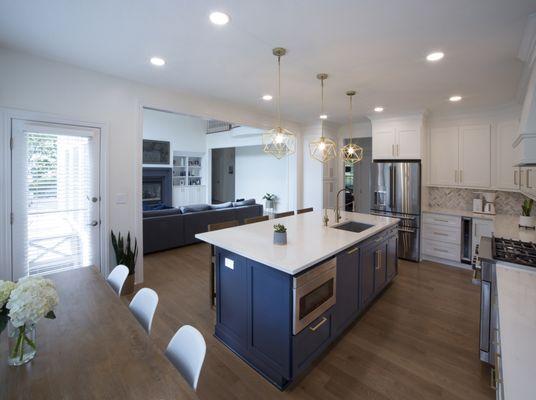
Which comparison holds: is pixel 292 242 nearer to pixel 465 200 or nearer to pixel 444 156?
pixel 444 156

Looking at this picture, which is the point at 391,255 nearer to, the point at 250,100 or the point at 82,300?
the point at 250,100

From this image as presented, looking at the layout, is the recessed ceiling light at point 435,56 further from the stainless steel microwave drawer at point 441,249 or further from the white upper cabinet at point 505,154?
the stainless steel microwave drawer at point 441,249

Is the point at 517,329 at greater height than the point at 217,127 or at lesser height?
lesser

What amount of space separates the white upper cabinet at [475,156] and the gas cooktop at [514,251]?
93.7 inches

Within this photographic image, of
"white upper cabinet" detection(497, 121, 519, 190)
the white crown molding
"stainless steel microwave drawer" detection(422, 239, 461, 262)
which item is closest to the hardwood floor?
"stainless steel microwave drawer" detection(422, 239, 461, 262)

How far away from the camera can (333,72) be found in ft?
9.95

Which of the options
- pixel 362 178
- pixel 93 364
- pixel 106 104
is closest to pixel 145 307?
pixel 93 364

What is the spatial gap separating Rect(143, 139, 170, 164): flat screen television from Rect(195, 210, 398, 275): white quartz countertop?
6510mm

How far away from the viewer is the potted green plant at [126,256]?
10.8 ft

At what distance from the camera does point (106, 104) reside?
321 centimetres

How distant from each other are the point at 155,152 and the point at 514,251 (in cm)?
867

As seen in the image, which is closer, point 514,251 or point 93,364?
point 93,364

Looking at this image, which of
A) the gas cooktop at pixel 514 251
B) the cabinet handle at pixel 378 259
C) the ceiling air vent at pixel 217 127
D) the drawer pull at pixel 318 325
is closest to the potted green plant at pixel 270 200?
the ceiling air vent at pixel 217 127

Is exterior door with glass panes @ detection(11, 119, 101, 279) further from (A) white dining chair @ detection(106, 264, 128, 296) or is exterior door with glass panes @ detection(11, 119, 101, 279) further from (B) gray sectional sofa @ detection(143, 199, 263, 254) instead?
(B) gray sectional sofa @ detection(143, 199, 263, 254)
